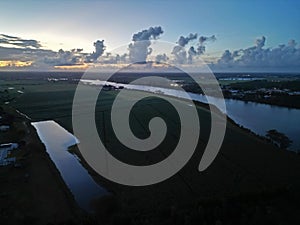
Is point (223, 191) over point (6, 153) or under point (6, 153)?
over

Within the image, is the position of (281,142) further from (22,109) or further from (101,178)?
(22,109)

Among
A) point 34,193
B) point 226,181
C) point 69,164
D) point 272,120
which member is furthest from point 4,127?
point 272,120

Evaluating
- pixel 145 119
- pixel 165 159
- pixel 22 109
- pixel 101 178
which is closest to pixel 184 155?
pixel 165 159

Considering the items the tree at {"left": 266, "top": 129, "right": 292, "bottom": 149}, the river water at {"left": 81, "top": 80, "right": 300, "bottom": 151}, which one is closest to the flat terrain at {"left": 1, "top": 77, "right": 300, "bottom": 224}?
the tree at {"left": 266, "top": 129, "right": 292, "bottom": 149}

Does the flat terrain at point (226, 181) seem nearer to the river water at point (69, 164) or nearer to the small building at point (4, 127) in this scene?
the river water at point (69, 164)

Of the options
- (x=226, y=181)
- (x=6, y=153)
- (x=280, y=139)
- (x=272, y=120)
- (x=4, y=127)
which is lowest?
(x=4, y=127)

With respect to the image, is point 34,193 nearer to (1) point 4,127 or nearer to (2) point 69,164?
(2) point 69,164
